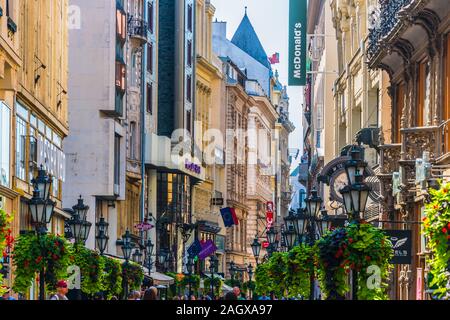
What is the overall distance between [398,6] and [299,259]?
624 centimetres

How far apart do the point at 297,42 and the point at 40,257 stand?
6588 cm

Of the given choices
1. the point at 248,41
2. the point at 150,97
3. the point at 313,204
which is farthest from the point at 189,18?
the point at 313,204

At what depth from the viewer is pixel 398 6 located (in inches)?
1239

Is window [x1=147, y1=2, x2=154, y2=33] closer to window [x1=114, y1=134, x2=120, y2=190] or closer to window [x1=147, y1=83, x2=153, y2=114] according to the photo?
window [x1=147, y1=83, x2=153, y2=114]

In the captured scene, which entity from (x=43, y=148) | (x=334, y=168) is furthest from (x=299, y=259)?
(x=43, y=148)

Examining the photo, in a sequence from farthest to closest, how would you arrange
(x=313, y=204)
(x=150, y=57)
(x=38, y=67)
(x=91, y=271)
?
(x=150, y=57)
(x=38, y=67)
(x=91, y=271)
(x=313, y=204)

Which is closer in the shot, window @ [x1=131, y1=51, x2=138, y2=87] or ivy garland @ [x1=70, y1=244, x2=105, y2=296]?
ivy garland @ [x1=70, y1=244, x2=105, y2=296]

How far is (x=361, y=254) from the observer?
66.7 ft

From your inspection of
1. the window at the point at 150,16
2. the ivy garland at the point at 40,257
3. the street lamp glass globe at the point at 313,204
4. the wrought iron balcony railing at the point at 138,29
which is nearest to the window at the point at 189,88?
the window at the point at 150,16

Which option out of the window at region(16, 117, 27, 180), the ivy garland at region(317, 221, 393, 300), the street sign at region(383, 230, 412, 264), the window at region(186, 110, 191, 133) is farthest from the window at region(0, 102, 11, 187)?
the window at region(186, 110, 191, 133)

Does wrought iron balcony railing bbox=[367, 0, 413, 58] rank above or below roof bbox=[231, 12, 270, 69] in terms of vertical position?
below

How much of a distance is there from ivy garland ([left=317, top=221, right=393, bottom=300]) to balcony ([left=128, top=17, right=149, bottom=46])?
59.9m

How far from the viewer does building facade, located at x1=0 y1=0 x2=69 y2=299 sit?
4203 cm

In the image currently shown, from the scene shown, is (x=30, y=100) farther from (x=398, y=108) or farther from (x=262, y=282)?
(x=398, y=108)
